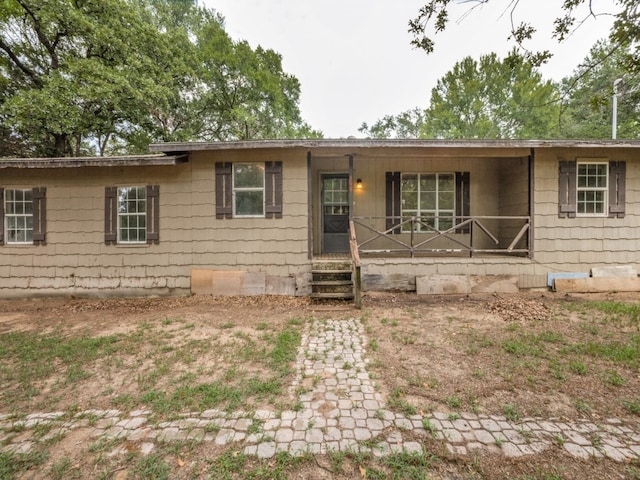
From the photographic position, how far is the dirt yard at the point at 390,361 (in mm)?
1875

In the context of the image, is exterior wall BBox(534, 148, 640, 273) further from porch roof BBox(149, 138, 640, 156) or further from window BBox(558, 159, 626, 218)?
porch roof BBox(149, 138, 640, 156)

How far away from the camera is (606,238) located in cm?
624

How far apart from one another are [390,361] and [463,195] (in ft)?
19.8

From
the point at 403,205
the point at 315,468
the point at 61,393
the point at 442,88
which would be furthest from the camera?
the point at 442,88

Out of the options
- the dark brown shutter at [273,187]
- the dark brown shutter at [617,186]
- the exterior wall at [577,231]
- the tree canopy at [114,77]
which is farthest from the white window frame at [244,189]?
the dark brown shutter at [617,186]

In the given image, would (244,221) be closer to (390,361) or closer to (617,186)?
(390,361)

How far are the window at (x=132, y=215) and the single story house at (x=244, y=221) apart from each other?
0.03m

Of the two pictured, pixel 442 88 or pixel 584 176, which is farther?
pixel 442 88

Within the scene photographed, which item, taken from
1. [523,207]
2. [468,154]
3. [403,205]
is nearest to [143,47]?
[403,205]

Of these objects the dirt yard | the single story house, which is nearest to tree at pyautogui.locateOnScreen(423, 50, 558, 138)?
the single story house

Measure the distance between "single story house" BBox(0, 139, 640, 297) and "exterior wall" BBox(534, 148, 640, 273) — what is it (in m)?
0.02

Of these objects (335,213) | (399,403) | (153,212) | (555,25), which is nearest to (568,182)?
(555,25)

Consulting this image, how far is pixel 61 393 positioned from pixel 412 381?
139 inches

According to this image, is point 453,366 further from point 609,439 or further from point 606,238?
point 606,238
